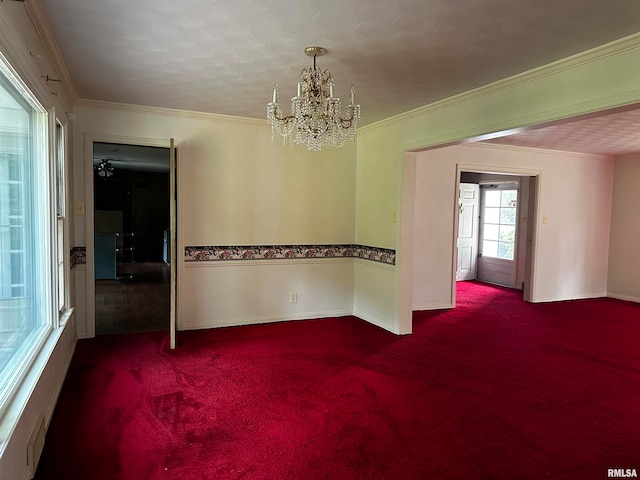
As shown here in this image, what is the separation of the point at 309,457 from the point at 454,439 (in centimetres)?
87

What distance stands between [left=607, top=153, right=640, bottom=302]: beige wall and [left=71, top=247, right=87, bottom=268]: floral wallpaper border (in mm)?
7596

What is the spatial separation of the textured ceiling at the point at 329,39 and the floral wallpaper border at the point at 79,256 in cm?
153

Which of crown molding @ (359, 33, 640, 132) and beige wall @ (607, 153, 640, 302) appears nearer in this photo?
crown molding @ (359, 33, 640, 132)

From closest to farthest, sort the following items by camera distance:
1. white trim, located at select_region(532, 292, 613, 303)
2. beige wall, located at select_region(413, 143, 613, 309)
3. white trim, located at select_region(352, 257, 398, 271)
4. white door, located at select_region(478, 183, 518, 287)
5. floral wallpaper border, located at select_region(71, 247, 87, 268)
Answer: floral wallpaper border, located at select_region(71, 247, 87, 268) < white trim, located at select_region(352, 257, 398, 271) < beige wall, located at select_region(413, 143, 613, 309) < white trim, located at select_region(532, 292, 613, 303) < white door, located at select_region(478, 183, 518, 287)

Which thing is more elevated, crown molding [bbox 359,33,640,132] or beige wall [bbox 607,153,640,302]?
crown molding [bbox 359,33,640,132]

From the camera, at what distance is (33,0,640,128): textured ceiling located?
219cm

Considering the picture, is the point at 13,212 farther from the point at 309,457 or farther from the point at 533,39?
the point at 533,39

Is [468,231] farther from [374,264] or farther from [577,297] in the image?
[374,264]

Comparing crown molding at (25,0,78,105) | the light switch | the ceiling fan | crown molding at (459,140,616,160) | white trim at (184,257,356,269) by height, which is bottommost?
white trim at (184,257,356,269)

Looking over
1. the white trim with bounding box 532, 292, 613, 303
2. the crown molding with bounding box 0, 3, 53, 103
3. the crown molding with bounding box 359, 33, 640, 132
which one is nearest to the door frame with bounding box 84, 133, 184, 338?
the crown molding with bounding box 0, 3, 53, 103

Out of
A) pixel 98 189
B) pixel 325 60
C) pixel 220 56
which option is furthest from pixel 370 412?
pixel 98 189

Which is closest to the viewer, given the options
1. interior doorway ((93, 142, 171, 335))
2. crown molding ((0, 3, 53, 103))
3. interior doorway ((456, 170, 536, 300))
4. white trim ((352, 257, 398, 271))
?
crown molding ((0, 3, 53, 103))

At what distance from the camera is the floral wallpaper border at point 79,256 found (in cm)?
414

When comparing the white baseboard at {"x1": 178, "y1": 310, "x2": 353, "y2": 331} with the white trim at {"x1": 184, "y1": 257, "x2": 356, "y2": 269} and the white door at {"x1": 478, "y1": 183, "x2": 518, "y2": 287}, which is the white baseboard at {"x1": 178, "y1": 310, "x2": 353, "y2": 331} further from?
the white door at {"x1": 478, "y1": 183, "x2": 518, "y2": 287}
